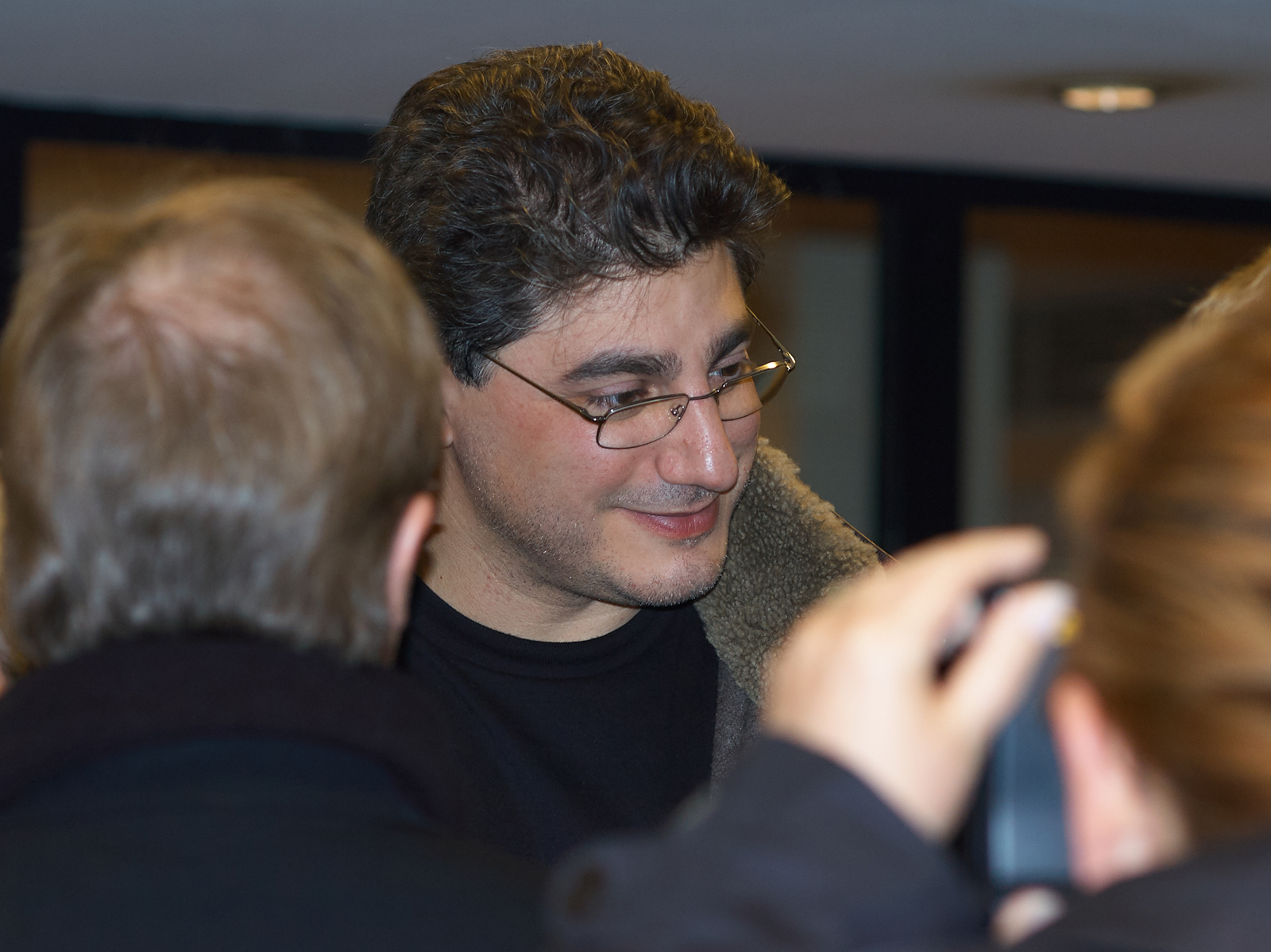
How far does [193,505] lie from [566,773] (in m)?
0.83

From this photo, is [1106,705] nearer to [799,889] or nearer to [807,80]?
[799,889]

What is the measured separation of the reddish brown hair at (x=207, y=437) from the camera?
0.78 metres

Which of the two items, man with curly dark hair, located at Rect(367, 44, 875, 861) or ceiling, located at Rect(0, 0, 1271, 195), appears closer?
man with curly dark hair, located at Rect(367, 44, 875, 861)

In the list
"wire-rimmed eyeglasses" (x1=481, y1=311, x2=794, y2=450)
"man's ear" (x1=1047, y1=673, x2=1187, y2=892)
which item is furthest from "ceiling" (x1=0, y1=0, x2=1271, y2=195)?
"man's ear" (x1=1047, y1=673, x2=1187, y2=892)

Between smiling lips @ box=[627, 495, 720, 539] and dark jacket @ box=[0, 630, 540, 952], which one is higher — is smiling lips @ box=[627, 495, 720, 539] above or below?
below

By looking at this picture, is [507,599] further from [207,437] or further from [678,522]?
[207,437]

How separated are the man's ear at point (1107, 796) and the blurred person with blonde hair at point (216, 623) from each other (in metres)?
0.30

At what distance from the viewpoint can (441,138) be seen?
→ 5.49 feet

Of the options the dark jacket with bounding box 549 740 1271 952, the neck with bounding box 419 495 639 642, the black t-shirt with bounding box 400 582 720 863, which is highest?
the dark jacket with bounding box 549 740 1271 952

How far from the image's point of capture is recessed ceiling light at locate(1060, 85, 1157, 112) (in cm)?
344

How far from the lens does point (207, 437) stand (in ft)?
2.53

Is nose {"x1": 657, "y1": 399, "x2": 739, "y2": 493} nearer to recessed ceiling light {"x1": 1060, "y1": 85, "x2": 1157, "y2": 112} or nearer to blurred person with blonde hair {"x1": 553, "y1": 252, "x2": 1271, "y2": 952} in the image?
blurred person with blonde hair {"x1": 553, "y1": 252, "x2": 1271, "y2": 952}

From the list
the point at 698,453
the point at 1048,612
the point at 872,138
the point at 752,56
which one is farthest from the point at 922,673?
the point at 872,138

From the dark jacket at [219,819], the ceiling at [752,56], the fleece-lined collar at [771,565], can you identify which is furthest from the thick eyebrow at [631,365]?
the ceiling at [752,56]
